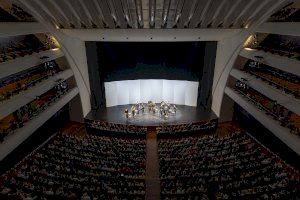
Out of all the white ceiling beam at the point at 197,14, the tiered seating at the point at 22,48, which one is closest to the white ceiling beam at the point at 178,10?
the white ceiling beam at the point at 197,14

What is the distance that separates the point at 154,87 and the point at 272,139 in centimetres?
1319

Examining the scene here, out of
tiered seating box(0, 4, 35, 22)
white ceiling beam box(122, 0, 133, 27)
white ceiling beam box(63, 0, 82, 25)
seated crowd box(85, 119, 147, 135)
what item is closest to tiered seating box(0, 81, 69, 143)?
seated crowd box(85, 119, 147, 135)

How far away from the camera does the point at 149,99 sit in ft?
96.4

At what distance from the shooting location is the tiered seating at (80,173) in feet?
38.8

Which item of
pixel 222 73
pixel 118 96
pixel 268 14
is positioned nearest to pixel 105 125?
pixel 118 96

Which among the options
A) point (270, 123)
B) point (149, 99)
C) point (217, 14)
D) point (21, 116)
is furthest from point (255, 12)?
point (21, 116)

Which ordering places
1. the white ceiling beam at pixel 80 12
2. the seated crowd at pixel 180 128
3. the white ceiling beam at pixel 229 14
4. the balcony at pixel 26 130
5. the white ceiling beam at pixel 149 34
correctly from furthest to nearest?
the seated crowd at pixel 180 128 < the white ceiling beam at pixel 149 34 < the white ceiling beam at pixel 229 14 < the white ceiling beam at pixel 80 12 < the balcony at pixel 26 130

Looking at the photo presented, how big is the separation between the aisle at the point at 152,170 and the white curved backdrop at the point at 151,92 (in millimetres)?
8012

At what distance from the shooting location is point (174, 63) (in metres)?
27.2

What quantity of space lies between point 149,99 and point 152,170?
14787 millimetres

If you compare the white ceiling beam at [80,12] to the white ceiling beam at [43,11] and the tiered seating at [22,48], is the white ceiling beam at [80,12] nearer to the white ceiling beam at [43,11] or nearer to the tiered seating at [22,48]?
the white ceiling beam at [43,11]

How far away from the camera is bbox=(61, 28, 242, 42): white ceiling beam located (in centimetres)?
2067

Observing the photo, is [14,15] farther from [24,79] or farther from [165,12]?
[165,12]

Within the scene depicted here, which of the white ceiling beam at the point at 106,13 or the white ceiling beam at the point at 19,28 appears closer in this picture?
the white ceiling beam at the point at 19,28
